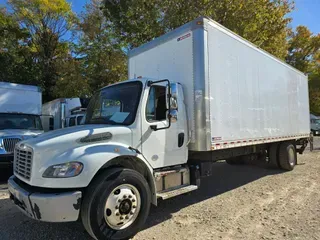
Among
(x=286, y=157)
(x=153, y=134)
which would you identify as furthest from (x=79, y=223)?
(x=286, y=157)

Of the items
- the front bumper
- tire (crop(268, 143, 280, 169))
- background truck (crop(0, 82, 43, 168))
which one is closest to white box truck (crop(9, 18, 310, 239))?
the front bumper

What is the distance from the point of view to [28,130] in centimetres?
931

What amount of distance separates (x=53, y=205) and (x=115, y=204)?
845 mm

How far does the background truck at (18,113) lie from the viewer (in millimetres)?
8450

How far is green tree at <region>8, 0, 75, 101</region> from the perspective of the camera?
22.4 m

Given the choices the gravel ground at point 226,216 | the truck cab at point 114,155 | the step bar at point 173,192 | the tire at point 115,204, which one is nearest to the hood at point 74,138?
the truck cab at point 114,155

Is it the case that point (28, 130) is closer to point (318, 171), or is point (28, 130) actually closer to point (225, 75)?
point (225, 75)

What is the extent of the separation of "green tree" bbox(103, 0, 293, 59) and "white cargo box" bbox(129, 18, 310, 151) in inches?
189

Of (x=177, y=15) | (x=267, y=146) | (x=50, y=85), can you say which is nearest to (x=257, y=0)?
(x=177, y=15)

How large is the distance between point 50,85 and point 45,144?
859 inches

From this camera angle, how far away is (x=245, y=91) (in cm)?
646

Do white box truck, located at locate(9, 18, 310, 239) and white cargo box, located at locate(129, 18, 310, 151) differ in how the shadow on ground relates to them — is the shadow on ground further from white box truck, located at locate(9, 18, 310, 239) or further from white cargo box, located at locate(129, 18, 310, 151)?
white cargo box, located at locate(129, 18, 310, 151)

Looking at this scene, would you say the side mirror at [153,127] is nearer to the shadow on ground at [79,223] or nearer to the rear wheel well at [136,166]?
the rear wheel well at [136,166]

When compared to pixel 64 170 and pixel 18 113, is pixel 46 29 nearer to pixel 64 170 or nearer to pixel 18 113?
pixel 18 113
